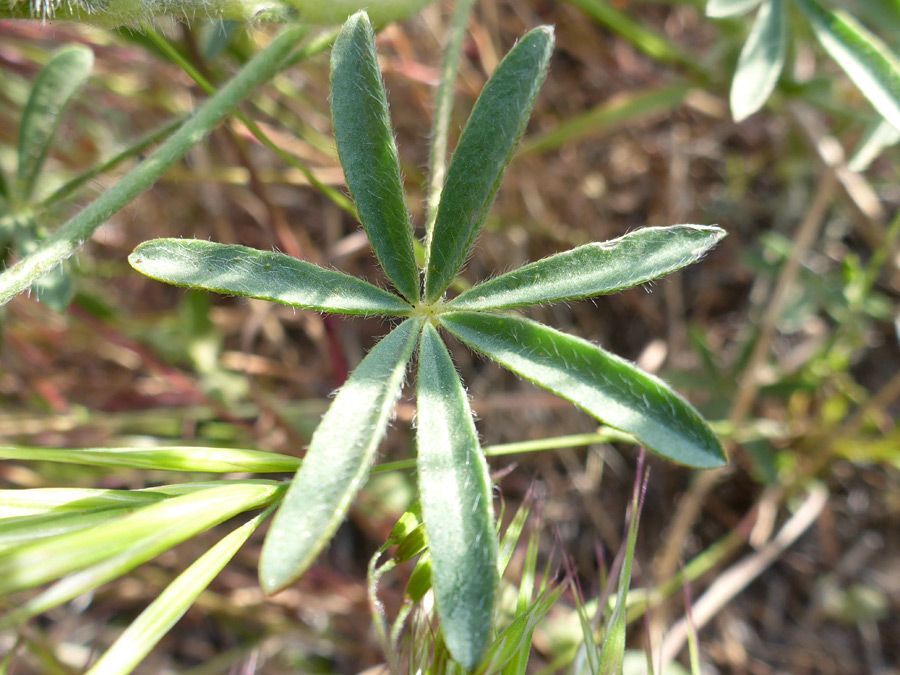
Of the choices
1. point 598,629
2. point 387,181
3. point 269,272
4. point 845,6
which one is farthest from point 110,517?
point 845,6

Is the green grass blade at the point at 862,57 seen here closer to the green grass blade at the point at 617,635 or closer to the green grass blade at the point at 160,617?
the green grass blade at the point at 617,635

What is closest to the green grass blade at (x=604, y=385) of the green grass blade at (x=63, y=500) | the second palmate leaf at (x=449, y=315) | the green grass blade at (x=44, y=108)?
the second palmate leaf at (x=449, y=315)

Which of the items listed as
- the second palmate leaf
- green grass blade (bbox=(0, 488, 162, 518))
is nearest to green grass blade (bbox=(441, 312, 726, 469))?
the second palmate leaf

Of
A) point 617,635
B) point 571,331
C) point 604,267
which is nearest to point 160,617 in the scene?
point 617,635

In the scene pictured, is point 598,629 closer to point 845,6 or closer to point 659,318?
point 659,318

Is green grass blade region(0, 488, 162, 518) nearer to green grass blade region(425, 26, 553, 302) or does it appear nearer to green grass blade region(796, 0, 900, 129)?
green grass blade region(425, 26, 553, 302)
